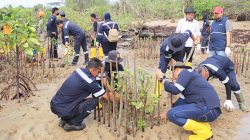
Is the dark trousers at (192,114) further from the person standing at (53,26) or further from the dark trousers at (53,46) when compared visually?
the person standing at (53,26)

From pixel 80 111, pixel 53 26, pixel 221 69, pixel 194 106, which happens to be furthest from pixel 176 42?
pixel 53 26

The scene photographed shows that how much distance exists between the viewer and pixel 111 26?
A: 29.3 feet

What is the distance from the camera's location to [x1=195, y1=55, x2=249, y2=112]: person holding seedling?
5639mm

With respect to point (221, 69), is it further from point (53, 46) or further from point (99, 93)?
point (53, 46)

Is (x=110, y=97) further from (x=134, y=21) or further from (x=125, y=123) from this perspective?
(x=134, y=21)

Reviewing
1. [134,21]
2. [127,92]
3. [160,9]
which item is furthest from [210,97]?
[160,9]

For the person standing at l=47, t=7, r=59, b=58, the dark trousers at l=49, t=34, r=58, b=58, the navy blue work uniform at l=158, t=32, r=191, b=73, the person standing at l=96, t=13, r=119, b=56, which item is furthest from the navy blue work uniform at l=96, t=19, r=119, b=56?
the navy blue work uniform at l=158, t=32, r=191, b=73

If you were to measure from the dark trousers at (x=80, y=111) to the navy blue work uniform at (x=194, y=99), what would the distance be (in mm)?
1155

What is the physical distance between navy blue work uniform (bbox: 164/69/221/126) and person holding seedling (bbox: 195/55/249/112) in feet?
1.59

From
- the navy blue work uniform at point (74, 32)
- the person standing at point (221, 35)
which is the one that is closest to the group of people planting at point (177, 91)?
the person standing at point (221, 35)

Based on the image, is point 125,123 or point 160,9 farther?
point 160,9

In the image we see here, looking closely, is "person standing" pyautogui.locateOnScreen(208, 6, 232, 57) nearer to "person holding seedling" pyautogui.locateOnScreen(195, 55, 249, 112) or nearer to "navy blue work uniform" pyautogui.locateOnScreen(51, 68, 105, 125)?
"person holding seedling" pyautogui.locateOnScreen(195, 55, 249, 112)

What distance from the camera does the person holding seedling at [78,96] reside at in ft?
16.7

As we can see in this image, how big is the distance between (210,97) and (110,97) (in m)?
1.43
